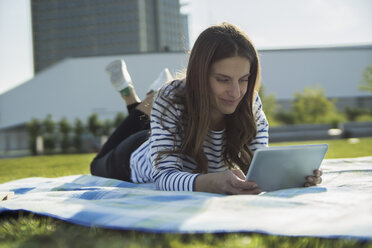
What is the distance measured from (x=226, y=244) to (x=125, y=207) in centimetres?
45

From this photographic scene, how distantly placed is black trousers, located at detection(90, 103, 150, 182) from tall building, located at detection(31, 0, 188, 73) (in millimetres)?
53268

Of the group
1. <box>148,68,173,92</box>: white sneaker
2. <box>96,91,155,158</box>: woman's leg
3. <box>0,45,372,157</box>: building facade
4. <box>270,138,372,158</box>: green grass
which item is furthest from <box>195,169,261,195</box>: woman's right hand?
<box>0,45,372,157</box>: building facade

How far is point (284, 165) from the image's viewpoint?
1.44 metres

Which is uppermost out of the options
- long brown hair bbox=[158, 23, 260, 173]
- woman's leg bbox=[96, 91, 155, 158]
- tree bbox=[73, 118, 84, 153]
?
long brown hair bbox=[158, 23, 260, 173]

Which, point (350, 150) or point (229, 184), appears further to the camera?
point (350, 150)

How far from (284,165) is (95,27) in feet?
193

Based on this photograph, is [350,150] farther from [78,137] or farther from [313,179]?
[78,137]

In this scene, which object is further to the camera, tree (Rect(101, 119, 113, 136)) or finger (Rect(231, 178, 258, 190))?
tree (Rect(101, 119, 113, 136))

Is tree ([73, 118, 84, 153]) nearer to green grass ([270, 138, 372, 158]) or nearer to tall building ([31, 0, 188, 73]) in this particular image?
green grass ([270, 138, 372, 158])

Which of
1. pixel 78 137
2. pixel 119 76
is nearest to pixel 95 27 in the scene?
pixel 78 137

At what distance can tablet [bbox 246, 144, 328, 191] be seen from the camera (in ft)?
4.41

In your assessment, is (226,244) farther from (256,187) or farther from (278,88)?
(278,88)

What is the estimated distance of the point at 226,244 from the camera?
2.78ft

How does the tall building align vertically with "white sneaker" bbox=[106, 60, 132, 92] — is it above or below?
above
